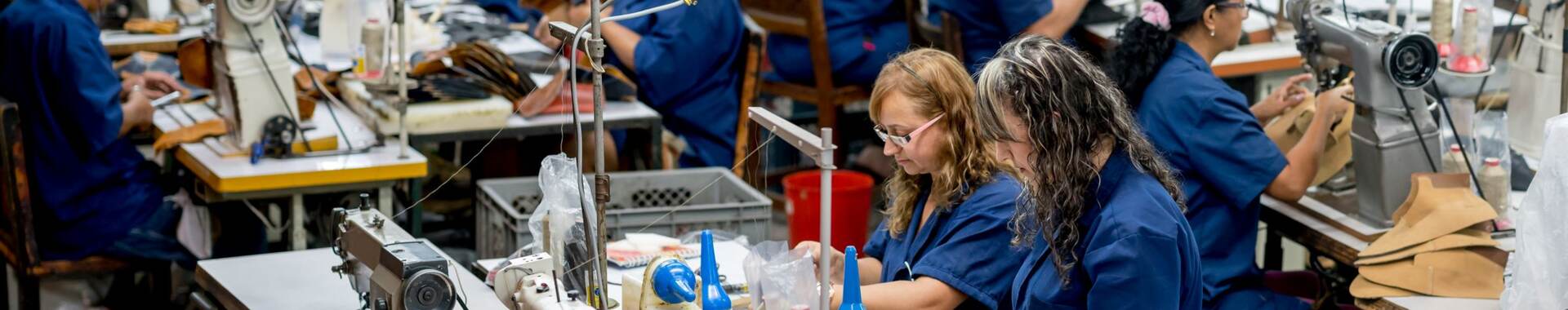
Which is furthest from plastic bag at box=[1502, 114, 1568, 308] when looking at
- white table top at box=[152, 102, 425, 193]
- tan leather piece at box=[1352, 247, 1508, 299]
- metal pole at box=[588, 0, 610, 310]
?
white table top at box=[152, 102, 425, 193]

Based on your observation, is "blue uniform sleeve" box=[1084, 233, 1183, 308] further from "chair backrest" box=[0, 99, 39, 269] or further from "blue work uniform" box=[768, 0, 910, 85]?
"blue work uniform" box=[768, 0, 910, 85]

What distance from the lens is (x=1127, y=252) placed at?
2.00 m

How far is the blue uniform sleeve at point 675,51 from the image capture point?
4.31 metres

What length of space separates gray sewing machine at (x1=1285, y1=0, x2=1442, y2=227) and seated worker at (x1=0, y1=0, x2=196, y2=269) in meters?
2.48

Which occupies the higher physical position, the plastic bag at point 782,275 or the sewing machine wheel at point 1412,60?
the sewing machine wheel at point 1412,60

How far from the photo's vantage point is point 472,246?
169 inches

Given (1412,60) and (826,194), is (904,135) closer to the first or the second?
(826,194)

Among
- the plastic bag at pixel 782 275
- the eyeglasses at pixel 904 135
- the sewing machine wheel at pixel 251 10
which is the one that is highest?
the sewing machine wheel at pixel 251 10

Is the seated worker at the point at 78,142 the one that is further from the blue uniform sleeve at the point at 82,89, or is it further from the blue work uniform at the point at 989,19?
the blue work uniform at the point at 989,19

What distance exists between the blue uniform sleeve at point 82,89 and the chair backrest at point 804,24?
6.45 feet

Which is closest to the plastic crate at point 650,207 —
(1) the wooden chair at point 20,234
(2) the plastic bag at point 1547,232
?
(1) the wooden chair at point 20,234

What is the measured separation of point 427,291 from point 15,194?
1.68 meters

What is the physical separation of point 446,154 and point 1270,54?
244 cm

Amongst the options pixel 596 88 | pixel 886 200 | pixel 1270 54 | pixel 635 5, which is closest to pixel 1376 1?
pixel 1270 54
